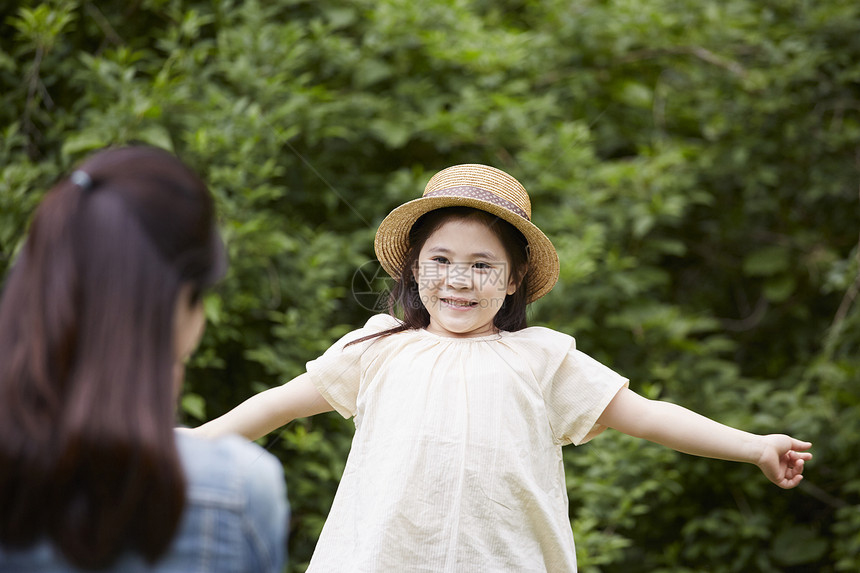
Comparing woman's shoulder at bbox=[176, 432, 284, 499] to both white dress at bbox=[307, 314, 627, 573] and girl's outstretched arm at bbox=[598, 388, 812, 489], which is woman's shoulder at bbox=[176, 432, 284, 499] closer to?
white dress at bbox=[307, 314, 627, 573]

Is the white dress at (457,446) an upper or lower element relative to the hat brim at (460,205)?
lower

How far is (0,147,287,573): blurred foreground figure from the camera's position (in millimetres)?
917

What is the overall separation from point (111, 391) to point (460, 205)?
3.58ft

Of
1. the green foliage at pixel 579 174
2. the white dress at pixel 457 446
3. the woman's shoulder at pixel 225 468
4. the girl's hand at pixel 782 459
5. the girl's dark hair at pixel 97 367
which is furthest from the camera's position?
the green foliage at pixel 579 174

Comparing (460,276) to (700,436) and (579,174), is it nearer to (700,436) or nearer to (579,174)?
(700,436)

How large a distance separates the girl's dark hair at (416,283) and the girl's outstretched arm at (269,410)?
6.0 inches

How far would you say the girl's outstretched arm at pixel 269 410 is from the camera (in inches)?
72.0

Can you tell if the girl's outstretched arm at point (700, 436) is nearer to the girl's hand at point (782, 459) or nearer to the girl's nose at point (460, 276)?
the girl's hand at point (782, 459)

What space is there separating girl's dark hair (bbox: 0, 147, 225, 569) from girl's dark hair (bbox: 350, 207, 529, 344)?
94 centimetres

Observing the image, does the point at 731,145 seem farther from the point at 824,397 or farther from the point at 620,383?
the point at 620,383

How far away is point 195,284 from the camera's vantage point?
1.03 metres

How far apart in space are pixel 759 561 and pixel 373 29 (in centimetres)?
258

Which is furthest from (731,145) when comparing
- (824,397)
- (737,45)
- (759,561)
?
(759,561)

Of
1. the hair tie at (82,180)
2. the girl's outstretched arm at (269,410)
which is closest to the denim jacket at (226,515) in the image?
the hair tie at (82,180)
